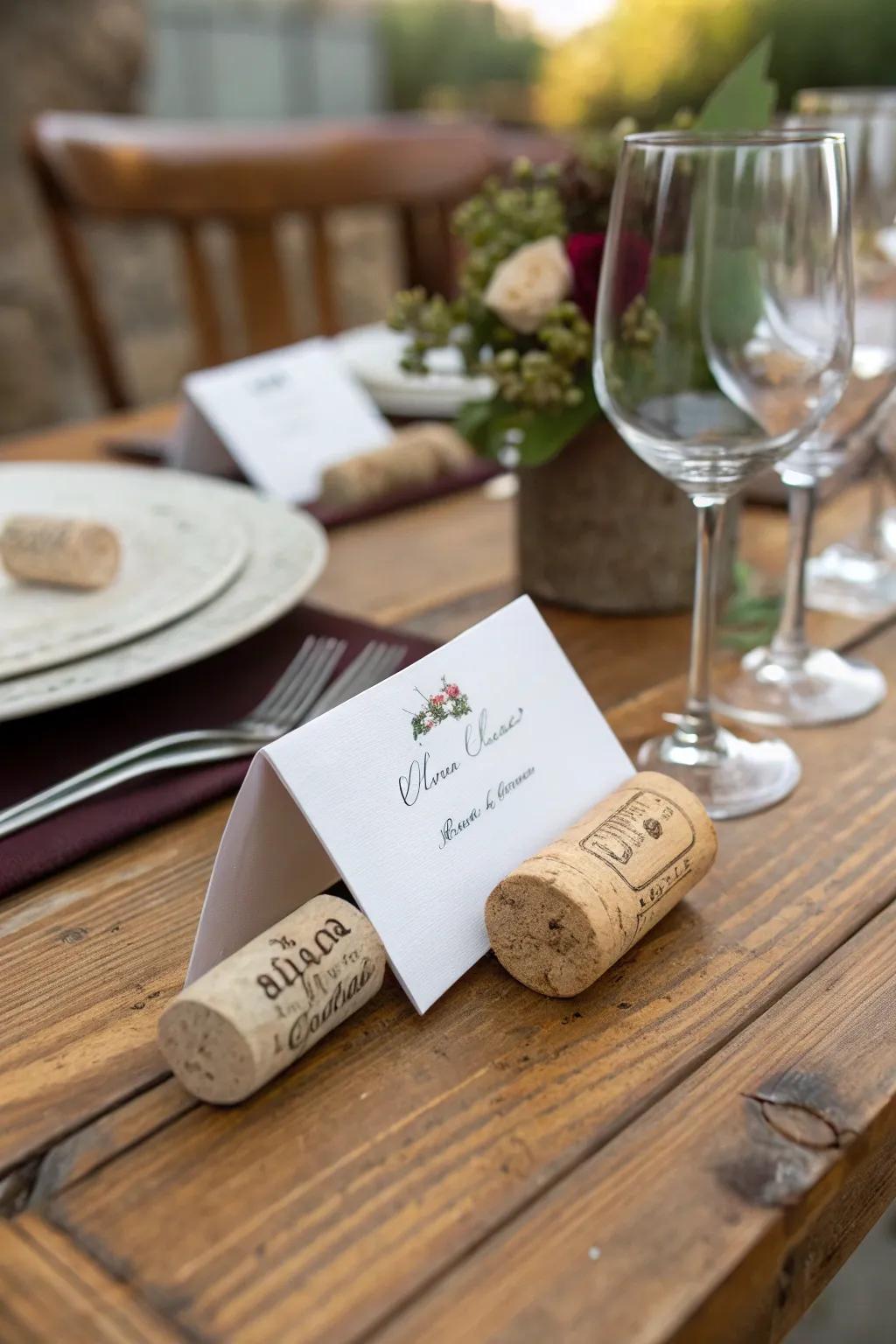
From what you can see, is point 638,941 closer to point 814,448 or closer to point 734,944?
point 734,944

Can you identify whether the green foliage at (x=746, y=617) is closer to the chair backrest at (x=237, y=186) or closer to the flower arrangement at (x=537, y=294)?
the flower arrangement at (x=537, y=294)

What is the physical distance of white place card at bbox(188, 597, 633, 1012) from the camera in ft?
1.60

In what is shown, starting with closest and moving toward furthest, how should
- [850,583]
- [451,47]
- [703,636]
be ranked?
[703,636]
[850,583]
[451,47]

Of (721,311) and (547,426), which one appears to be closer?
(721,311)

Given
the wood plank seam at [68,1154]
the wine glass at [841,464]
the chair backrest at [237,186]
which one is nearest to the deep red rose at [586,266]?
the wine glass at [841,464]

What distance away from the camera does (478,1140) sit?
430mm

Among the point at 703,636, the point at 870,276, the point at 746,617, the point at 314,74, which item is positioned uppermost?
the point at 870,276

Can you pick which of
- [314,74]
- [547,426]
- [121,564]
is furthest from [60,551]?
[314,74]

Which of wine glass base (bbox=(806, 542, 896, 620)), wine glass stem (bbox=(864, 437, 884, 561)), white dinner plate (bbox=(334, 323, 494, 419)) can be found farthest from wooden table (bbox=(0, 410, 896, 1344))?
white dinner plate (bbox=(334, 323, 494, 419))

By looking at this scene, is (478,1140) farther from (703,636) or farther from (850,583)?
(850,583)

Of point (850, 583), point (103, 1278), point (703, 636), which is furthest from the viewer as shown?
point (850, 583)

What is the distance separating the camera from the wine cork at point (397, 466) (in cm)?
115

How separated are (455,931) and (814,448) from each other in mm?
428

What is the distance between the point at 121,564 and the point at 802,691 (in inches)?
17.4
